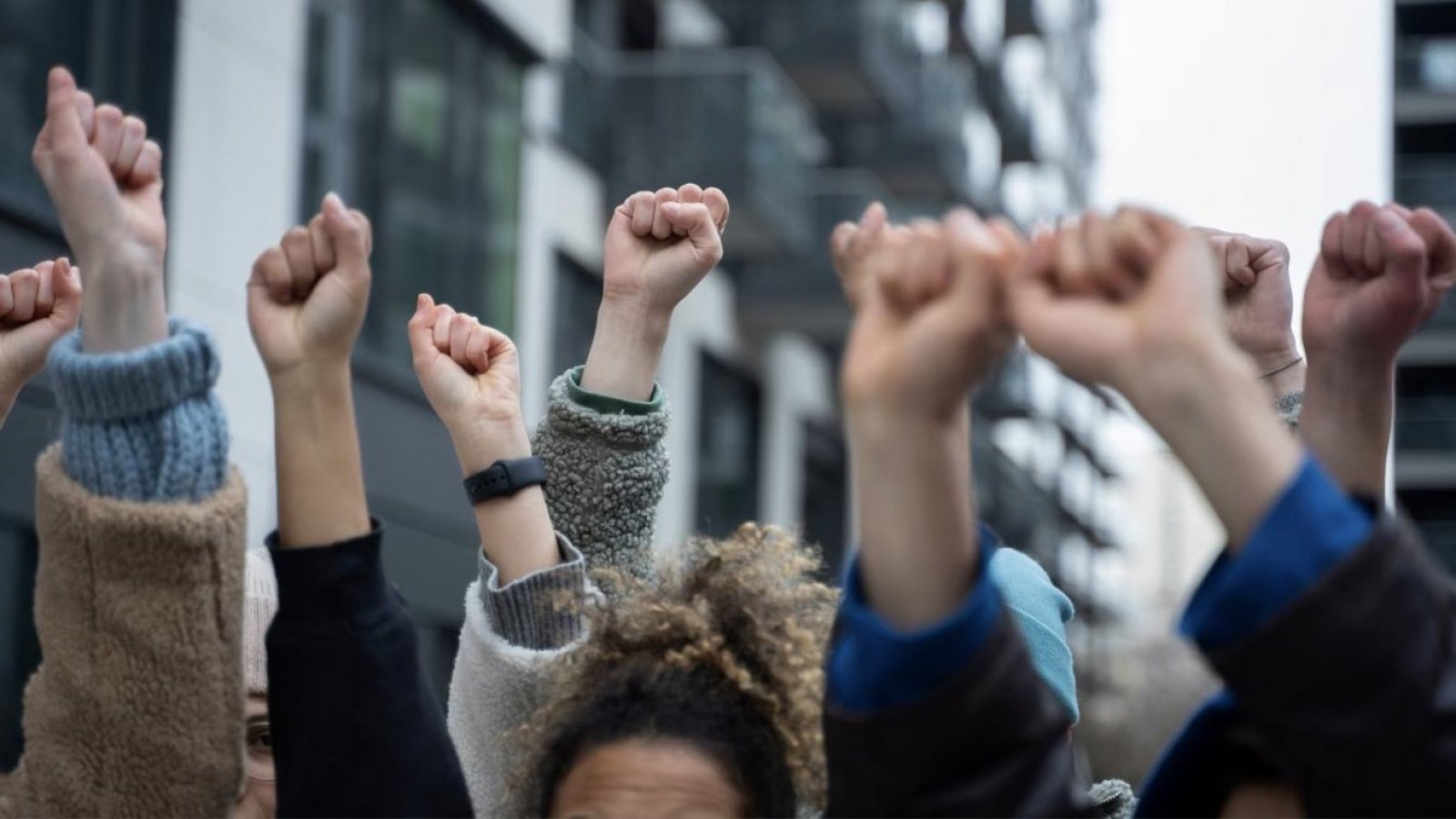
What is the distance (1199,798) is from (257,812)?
134cm

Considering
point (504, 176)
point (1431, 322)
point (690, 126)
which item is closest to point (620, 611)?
point (504, 176)

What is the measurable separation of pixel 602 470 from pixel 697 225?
12.8 inches

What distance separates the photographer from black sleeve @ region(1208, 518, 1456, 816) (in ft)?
5.34

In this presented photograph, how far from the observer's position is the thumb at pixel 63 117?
2.00 metres

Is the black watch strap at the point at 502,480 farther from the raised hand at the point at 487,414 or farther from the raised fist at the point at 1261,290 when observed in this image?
the raised fist at the point at 1261,290

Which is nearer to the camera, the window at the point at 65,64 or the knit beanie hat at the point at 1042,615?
the knit beanie hat at the point at 1042,615

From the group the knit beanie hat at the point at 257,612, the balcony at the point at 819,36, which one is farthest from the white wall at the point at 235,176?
the balcony at the point at 819,36

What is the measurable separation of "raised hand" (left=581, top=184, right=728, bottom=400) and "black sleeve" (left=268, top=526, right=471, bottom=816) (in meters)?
0.82

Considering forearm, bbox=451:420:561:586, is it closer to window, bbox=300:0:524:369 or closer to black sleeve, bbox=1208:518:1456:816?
black sleeve, bbox=1208:518:1456:816

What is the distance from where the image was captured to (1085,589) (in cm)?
5388

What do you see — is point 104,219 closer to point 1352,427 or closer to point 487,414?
point 487,414

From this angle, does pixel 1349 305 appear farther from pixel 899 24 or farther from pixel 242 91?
pixel 899 24

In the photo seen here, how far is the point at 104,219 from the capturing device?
2027mm

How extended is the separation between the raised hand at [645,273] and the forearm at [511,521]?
0.28 meters
